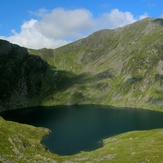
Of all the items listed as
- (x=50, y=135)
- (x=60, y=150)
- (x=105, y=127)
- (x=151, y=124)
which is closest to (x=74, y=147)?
(x=60, y=150)

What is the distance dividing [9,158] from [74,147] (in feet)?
158

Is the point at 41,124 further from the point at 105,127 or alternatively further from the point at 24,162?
the point at 24,162

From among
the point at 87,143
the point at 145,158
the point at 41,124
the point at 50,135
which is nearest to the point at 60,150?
the point at 87,143

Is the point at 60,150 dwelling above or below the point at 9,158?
below

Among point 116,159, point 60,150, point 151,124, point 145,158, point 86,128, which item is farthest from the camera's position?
point 151,124

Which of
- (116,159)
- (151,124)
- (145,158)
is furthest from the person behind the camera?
(151,124)

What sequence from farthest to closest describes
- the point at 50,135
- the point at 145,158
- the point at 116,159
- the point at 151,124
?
the point at 151,124
the point at 50,135
the point at 116,159
the point at 145,158

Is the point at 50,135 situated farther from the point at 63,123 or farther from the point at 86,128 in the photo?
the point at 63,123

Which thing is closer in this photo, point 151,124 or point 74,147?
point 74,147

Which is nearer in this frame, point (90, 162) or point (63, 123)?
point (90, 162)

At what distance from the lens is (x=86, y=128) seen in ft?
510

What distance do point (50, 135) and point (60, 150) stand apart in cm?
3130

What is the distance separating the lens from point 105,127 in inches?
6196

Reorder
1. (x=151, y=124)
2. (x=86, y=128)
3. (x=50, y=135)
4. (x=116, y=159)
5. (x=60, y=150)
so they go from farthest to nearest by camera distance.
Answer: (x=151, y=124)
(x=86, y=128)
(x=50, y=135)
(x=60, y=150)
(x=116, y=159)
